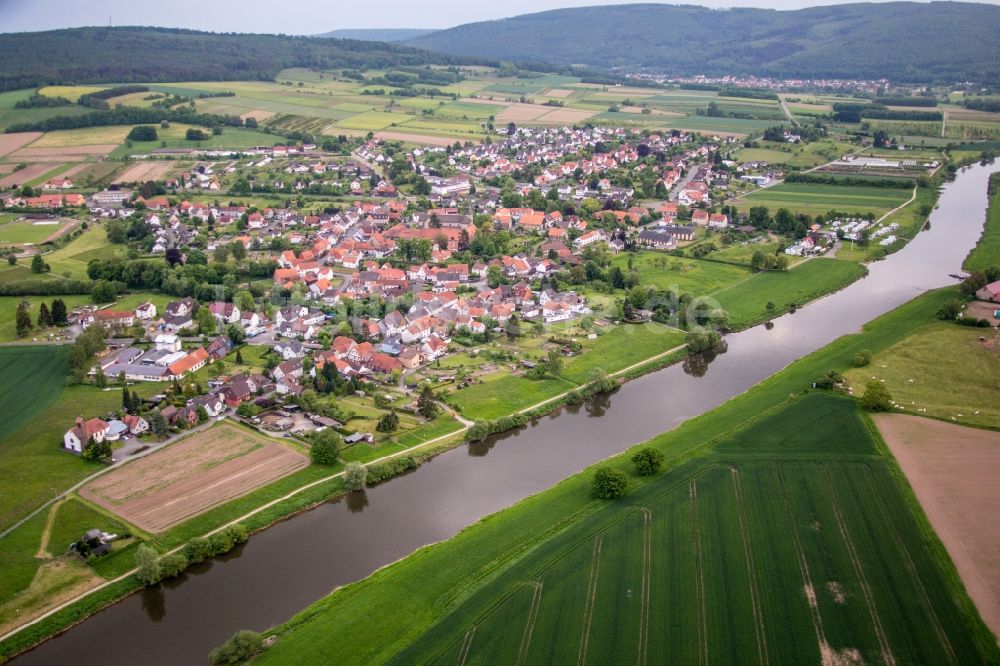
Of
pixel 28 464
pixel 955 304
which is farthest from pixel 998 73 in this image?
pixel 28 464

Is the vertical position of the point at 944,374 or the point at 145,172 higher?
the point at 145,172

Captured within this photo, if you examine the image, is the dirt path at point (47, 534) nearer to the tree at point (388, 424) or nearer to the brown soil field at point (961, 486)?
the tree at point (388, 424)

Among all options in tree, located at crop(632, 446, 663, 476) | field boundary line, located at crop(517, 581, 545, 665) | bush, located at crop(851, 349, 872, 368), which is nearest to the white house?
field boundary line, located at crop(517, 581, 545, 665)

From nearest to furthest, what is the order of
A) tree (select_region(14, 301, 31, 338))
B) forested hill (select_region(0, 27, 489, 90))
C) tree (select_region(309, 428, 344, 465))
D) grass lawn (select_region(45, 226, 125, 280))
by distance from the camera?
tree (select_region(309, 428, 344, 465))
tree (select_region(14, 301, 31, 338))
grass lawn (select_region(45, 226, 125, 280))
forested hill (select_region(0, 27, 489, 90))

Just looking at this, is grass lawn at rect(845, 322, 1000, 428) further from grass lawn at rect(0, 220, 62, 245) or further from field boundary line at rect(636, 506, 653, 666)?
grass lawn at rect(0, 220, 62, 245)

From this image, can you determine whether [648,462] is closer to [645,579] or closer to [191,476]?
[645,579]

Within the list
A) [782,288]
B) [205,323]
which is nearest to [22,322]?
[205,323]
